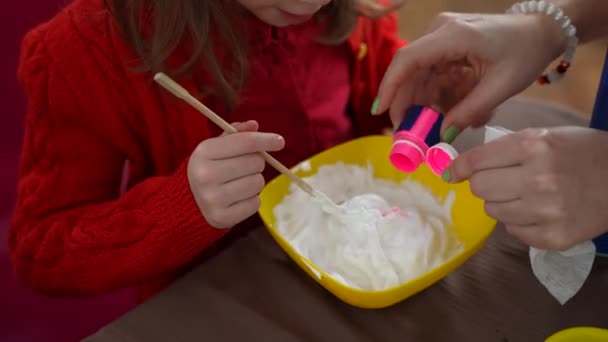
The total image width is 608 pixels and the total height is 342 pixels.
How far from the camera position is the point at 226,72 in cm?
74

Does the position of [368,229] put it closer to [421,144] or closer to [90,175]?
[421,144]

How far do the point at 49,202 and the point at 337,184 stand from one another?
0.36m

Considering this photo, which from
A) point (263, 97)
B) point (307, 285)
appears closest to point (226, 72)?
point (263, 97)

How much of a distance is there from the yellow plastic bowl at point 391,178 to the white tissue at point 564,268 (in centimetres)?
6

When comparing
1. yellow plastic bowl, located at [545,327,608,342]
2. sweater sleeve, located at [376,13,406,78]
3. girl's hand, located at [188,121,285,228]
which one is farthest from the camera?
sweater sleeve, located at [376,13,406,78]

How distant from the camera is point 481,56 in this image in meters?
0.68

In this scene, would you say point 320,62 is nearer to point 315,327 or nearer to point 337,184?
point 337,184

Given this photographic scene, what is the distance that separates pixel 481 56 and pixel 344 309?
0.33 meters

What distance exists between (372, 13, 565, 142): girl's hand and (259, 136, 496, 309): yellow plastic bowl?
0.08m

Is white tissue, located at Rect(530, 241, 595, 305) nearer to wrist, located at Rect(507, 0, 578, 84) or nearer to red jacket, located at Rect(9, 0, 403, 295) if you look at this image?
wrist, located at Rect(507, 0, 578, 84)

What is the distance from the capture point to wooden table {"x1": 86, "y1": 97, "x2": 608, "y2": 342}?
1.90 ft

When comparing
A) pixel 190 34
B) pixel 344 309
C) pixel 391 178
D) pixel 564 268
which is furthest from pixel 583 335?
pixel 190 34

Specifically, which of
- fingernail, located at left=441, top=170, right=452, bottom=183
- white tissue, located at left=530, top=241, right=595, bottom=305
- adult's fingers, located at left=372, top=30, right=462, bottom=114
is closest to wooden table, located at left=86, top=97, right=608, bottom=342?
white tissue, located at left=530, top=241, right=595, bottom=305

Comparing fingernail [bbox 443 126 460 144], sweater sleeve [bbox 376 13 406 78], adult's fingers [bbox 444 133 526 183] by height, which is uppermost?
adult's fingers [bbox 444 133 526 183]
